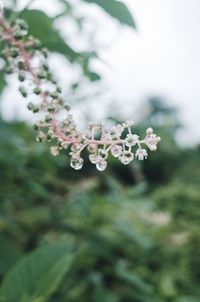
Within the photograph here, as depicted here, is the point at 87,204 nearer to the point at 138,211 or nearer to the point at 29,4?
the point at 138,211

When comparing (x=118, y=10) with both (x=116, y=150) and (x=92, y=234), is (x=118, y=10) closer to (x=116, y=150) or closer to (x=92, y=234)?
(x=116, y=150)

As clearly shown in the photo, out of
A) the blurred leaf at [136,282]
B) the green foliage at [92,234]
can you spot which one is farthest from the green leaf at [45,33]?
the blurred leaf at [136,282]

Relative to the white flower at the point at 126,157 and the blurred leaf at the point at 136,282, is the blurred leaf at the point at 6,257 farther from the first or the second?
the white flower at the point at 126,157

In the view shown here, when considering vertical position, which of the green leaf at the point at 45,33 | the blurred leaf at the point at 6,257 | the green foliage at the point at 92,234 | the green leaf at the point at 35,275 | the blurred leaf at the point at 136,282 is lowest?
the green leaf at the point at 35,275

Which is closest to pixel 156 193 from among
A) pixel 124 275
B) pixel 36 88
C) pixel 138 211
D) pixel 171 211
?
pixel 171 211

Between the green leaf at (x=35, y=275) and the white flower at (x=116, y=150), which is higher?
the green leaf at (x=35, y=275)

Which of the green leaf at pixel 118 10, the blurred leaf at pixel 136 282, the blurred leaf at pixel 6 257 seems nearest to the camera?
the green leaf at pixel 118 10
